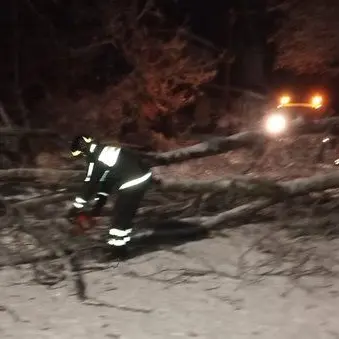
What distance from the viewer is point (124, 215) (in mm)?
7277

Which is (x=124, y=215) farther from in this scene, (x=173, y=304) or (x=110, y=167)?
(x=173, y=304)

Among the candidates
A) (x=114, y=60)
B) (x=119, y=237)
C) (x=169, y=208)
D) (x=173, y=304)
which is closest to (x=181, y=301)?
(x=173, y=304)

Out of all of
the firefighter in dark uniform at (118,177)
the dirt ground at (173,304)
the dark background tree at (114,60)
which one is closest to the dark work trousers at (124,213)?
the firefighter in dark uniform at (118,177)

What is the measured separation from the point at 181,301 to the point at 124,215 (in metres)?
1.34

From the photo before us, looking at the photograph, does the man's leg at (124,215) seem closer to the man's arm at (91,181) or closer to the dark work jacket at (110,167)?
the dark work jacket at (110,167)

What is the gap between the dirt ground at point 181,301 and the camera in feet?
18.5

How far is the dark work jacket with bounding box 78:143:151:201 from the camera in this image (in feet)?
23.5

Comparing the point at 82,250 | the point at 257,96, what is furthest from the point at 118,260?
the point at 257,96

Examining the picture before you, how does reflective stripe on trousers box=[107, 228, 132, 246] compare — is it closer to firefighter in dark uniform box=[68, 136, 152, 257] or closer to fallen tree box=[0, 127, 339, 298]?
firefighter in dark uniform box=[68, 136, 152, 257]

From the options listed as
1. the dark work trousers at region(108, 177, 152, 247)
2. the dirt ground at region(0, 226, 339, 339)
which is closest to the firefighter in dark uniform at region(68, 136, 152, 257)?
the dark work trousers at region(108, 177, 152, 247)

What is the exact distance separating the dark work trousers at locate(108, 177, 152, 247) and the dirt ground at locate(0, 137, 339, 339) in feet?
0.86

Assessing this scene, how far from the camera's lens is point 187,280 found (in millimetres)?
6719

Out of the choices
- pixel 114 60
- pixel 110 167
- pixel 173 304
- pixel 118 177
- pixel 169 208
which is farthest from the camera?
pixel 114 60

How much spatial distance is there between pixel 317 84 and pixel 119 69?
634 cm
